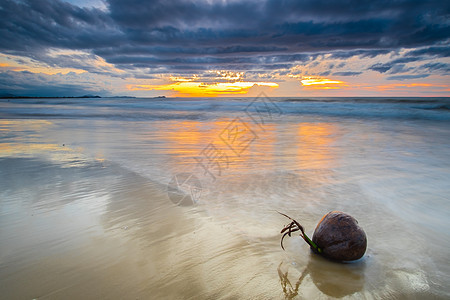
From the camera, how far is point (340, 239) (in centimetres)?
204

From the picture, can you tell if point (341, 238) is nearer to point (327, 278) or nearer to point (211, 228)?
point (327, 278)

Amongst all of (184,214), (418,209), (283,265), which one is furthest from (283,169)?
(283,265)

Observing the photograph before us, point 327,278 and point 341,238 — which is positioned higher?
point 341,238

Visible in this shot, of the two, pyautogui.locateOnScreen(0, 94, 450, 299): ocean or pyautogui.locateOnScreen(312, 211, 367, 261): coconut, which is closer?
pyautogui.locateOnScreen(0, 94, 450, 299): ocean

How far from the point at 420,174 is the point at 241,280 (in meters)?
4.51

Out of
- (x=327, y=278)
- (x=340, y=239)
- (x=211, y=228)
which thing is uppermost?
(x=340, y=239)

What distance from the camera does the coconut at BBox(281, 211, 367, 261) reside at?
203 centimetres

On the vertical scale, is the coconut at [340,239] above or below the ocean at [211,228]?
above

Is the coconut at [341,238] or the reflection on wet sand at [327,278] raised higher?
the coconut at [341,238]

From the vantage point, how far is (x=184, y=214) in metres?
3.06

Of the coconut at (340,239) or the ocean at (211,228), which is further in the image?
the coconut at (340,239)

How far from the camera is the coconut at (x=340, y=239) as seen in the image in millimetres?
2029

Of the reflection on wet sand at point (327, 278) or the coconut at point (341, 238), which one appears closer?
the reflection on wet sand at point (327, 278)

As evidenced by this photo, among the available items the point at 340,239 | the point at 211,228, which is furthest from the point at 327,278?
the point at 211,228
